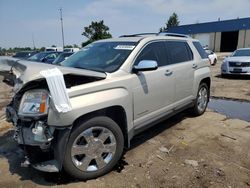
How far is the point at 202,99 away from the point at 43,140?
4.47m

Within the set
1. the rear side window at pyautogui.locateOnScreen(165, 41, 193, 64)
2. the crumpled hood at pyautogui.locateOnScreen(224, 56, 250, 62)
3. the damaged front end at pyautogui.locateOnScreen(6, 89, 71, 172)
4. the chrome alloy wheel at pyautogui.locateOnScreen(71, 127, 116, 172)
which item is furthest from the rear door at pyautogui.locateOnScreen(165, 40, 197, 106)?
the crumpled hood at pyautogui.locateOnScreen(224, 56, 250, 62)

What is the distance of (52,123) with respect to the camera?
3070 millimetres

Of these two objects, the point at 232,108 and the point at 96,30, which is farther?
the point at 96,30

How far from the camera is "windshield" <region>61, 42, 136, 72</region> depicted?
159 inches

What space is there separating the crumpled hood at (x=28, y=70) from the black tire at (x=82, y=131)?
0.60 m

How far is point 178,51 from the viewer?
18.0 ft

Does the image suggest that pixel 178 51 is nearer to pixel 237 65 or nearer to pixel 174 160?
pixel 174 160

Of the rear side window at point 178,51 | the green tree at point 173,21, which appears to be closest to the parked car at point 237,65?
the rear side window at point 178,51

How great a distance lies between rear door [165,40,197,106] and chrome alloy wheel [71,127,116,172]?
6.54 ft

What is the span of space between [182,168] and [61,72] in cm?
220

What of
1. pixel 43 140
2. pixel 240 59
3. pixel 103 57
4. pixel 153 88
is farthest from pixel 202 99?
pixel 240 59

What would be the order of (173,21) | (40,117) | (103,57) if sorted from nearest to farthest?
(40,117)
(103,57)
(173,21)

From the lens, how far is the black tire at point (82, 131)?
3268mm

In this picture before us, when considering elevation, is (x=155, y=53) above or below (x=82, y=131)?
above
